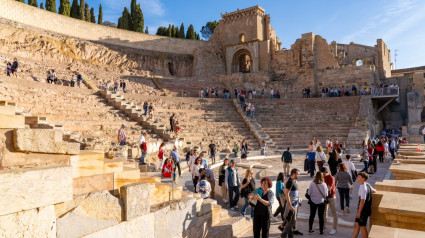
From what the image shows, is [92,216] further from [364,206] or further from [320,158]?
[320,158]

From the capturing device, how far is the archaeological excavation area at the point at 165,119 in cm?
347

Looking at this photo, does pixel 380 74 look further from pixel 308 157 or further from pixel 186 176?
pixel 186 176

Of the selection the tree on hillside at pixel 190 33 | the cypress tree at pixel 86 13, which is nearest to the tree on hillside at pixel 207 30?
the tree on hillside at pixel 190 33

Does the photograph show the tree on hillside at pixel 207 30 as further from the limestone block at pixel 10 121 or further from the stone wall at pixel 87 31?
the limestone block at pixel 10 121

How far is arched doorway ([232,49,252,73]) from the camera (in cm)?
3535

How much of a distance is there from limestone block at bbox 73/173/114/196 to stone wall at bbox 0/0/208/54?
2670cm

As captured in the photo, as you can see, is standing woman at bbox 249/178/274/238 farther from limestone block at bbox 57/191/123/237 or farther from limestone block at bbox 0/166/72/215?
limestone block at bbox 0/166/72/215

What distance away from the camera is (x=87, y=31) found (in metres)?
29.6

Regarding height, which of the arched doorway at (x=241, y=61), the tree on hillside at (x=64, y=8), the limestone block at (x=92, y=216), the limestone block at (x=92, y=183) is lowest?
Result: the limestone block at (x=92, y=216)

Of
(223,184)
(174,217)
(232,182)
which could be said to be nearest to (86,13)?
(223,184)

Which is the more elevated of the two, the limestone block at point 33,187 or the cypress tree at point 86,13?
the cypress tree at point 86,13

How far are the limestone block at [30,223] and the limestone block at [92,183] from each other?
73cm

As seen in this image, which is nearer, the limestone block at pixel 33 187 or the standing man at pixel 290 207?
the limestone block at pixel 33 187

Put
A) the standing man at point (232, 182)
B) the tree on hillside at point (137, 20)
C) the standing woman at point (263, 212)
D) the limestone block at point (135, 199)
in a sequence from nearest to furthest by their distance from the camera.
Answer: the limestone block at point (135, 199) < the standing woman at point (263, 212) < the standing man at point (232, 182) < the tree on hillside at point (137, 20)
